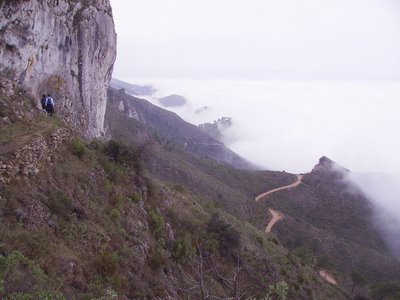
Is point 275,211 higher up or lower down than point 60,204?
lower down

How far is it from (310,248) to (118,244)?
41.4 m

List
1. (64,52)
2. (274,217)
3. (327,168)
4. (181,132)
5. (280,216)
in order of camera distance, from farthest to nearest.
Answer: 1. (181,132)
2. (327,168)
3. (280,216)
4. (274,217)
5. (64,52)

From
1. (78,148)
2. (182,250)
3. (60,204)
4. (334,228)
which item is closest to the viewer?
(60,204)

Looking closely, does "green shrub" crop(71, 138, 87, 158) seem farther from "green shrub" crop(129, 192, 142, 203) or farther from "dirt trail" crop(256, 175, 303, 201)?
"dirt trail" crop(256, 175, 303, 201)

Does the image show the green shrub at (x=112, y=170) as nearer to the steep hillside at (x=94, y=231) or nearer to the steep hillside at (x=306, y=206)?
the steep hillside at (x=94, y=231)

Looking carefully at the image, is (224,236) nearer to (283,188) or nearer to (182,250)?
(182,250)

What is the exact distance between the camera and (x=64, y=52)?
25094mm

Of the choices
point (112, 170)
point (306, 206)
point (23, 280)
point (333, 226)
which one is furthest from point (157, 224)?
point (306, 206)

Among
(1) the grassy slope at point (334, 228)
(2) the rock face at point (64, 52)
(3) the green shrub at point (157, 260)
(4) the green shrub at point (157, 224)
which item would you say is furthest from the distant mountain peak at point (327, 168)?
(3) the green shrub at point (157, 260)

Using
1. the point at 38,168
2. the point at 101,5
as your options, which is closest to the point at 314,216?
the point at 101,5

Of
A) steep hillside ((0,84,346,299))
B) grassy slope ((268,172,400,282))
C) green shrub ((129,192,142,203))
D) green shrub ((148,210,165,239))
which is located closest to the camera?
steep hillside ((0,84,346,299))

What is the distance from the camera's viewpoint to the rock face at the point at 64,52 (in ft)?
59.4

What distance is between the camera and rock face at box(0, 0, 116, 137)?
59.4ft

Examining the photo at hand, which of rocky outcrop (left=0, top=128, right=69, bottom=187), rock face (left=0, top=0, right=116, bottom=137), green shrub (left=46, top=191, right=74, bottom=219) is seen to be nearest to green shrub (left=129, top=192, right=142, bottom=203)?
rocky outcrop (left=0, top=128, right=69, bottom=187)
